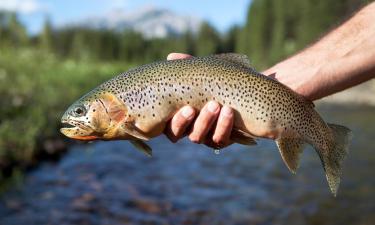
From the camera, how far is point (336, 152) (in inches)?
140

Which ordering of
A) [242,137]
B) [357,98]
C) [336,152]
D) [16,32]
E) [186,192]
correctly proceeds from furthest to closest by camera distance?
1. [357,98]
2. [16,32]
3. [186,192]
4. [242,137]
5. [336,152]

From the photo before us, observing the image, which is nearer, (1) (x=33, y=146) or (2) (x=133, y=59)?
(1) (x=33, y=146)

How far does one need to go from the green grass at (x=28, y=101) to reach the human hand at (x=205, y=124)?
8.22 meters

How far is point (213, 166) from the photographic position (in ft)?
49.2

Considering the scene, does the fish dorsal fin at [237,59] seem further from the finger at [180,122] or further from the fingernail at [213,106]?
the finger at [180,122]

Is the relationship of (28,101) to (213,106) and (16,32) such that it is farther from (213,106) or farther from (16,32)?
(16,32)

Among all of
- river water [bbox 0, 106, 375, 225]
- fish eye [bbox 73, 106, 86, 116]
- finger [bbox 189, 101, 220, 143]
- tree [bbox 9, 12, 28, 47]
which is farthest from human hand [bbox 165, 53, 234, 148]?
tree [bbox 9, 12, 28, 47]

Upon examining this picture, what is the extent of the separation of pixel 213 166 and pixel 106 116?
11.7 metres

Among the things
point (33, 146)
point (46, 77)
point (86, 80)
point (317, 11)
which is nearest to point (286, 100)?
point (33, 146)

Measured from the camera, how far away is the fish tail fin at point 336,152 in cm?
350

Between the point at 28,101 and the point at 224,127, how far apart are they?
1345 cm

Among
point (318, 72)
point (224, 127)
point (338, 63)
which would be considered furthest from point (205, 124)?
point (338, 63)

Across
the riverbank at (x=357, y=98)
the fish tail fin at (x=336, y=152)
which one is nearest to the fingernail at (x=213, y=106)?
the fish tail fin at (x=336, y=152)

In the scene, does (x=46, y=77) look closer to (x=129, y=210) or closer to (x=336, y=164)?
A: (x=129, y=210)
